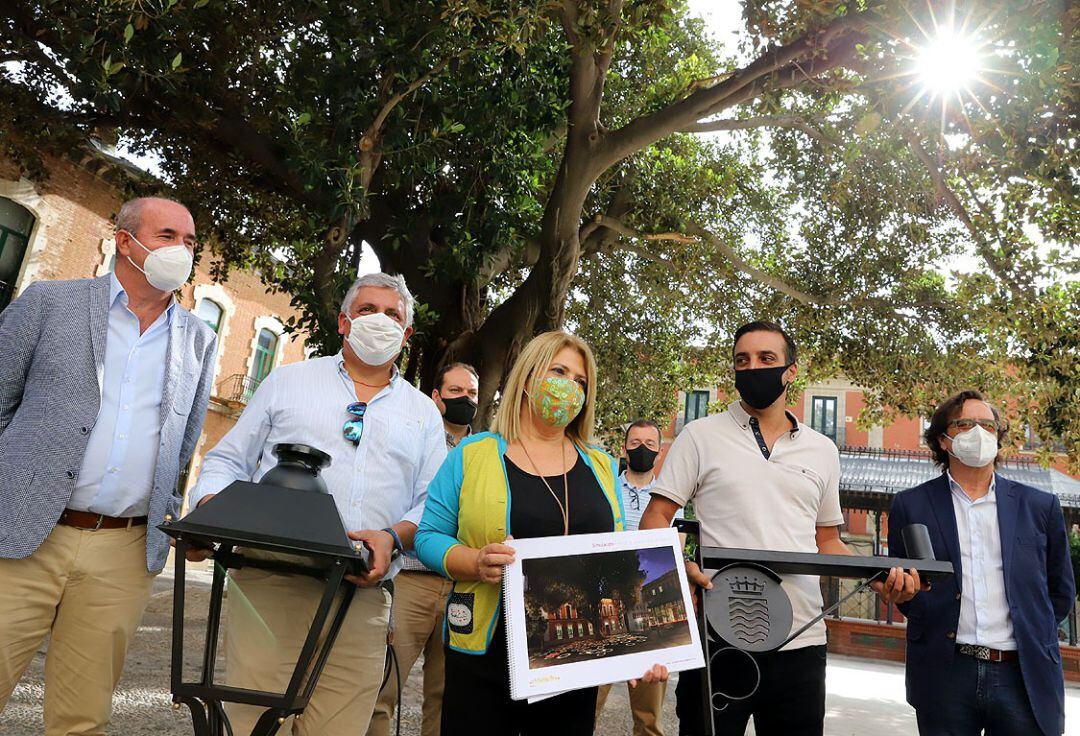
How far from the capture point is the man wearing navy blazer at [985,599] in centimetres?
312

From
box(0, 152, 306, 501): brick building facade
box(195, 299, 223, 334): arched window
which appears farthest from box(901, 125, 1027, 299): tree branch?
box(195, 299, 223, 334): arched window

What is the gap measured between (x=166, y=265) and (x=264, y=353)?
22.6 meters

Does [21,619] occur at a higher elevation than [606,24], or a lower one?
lower

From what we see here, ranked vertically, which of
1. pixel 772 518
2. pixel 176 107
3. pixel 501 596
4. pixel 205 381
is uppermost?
pixel 176 107

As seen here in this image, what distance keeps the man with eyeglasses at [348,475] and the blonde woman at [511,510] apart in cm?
27

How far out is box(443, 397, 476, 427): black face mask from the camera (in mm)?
5109

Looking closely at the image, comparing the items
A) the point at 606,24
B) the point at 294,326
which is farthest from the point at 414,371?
the point at 606,24

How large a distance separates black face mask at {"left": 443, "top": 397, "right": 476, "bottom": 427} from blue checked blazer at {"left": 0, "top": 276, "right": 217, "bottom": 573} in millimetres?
2291

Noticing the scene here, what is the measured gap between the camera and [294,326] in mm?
7922

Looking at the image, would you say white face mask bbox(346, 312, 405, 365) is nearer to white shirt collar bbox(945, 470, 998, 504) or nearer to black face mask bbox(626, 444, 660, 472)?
white shirt collar bbox(945, 470, 998, 504)

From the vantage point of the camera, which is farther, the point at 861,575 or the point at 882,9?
the point at 882,9

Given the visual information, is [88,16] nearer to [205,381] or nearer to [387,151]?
[387,151]

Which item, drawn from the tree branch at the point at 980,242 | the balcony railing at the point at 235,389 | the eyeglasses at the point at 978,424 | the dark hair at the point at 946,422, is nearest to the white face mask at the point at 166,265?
the dark hair at the point at 946,422

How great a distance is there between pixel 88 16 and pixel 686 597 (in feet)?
21.7
